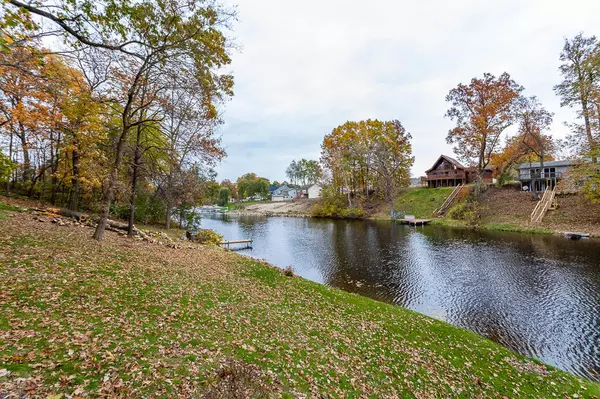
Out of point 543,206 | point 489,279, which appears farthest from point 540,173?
point 489,279

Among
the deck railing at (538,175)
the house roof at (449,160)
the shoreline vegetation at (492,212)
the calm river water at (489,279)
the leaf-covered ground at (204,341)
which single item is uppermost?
the house roof at (449,160)

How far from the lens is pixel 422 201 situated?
48219mm

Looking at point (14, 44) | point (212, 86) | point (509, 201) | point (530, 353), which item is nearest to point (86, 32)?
point (14, 44)

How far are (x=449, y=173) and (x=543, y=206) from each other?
68.8ft

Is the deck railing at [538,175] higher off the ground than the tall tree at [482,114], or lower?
lower

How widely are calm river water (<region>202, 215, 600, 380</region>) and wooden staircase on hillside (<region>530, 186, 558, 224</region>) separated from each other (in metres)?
5.53

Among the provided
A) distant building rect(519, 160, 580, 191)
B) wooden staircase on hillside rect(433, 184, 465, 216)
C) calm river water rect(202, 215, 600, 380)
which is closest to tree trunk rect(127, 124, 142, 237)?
calm river water rect(202, 215, 600, 380)

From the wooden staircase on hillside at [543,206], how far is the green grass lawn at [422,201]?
13.2 meters

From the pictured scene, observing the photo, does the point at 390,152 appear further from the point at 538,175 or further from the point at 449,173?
the point at 538,175

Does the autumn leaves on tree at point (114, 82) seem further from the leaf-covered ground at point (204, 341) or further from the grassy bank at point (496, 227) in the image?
the grassy bank at point (496, 227)

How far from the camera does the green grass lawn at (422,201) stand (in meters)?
44.8

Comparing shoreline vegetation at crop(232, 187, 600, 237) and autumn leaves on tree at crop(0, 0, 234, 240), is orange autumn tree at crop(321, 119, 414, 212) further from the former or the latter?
autumn leaves on tree at crop(0, 0, 234, 240)

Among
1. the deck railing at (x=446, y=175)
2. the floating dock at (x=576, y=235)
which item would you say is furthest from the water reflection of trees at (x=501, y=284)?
the deck railing at (x=446, y=175)

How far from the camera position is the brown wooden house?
51.8 m
